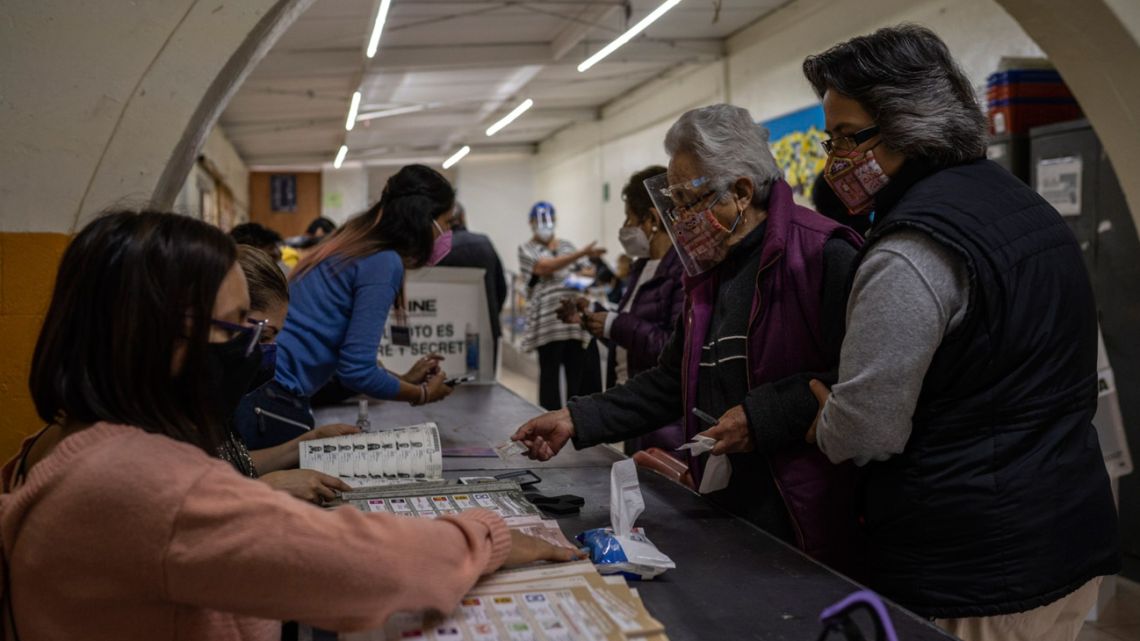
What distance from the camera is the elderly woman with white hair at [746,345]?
1859 mm

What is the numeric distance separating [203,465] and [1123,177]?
3.27 meters

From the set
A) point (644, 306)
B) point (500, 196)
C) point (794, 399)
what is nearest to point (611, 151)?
point (500, 196)

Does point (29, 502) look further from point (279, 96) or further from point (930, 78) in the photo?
point (279, 96)

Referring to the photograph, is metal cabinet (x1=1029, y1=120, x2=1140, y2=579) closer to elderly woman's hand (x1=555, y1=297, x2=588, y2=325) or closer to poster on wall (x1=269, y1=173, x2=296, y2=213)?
elderly woman's hand (x1=555, y1=297, x2=588, y2=325)

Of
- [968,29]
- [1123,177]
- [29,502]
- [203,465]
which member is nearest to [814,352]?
[203,465]

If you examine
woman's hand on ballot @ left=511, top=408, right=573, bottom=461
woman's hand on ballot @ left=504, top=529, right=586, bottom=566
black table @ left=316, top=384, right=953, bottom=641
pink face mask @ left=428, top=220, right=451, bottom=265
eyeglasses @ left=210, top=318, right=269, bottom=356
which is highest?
pink face mask @ left=428, top=220, right=451, bottom=265

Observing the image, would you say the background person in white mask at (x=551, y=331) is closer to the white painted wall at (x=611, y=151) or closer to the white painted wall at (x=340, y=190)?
the white painted wall at (x=611, y=151)

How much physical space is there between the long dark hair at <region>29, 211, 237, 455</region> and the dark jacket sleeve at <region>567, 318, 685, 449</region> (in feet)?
3.73

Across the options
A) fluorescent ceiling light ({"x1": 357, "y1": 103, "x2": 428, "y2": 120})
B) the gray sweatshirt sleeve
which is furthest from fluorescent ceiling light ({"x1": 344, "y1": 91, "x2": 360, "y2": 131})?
the gray sweatshirt sleeve

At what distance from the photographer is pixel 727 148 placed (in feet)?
6.86

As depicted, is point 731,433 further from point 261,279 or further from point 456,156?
point 456,156

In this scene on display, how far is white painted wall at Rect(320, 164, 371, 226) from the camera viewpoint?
1836 centimetres

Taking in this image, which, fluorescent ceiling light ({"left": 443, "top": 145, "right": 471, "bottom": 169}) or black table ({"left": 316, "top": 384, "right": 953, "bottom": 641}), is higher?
fluorescent ceiling light ({"left": 443, "top": 145, "right": 471, "bottom": 169})

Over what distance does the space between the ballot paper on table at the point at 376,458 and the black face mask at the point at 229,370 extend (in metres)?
0.59
